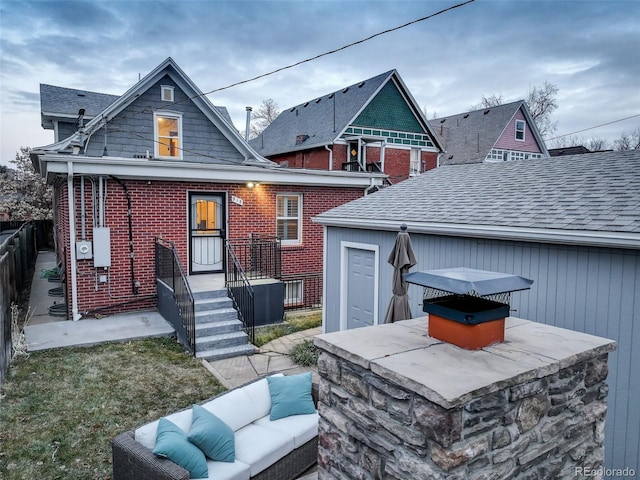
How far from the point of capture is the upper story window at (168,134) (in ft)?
42.3

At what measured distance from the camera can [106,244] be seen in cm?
948

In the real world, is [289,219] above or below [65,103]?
below

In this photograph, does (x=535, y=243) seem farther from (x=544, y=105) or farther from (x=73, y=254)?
(x=544, y=105)

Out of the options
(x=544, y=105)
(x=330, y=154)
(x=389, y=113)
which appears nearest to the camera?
(x=330, y=154)

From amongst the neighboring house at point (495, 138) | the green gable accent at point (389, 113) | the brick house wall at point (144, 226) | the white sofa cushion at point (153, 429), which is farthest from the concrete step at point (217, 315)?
the neighboring house at point (495, 138)

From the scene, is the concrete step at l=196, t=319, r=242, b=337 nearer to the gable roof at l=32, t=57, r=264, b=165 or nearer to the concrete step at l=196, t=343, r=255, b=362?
the concrete step at l=196, t=343, r=255, b=362

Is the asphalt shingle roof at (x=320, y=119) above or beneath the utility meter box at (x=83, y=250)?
above

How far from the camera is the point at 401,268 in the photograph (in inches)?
193

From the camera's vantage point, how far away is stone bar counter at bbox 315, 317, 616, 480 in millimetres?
1953

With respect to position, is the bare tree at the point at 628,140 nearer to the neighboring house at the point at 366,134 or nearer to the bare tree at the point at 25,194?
the neighboring house at the point at 366,134

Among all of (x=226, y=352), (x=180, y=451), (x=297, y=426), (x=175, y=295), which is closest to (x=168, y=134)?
(x=175, y=295)

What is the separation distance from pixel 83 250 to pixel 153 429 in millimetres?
6816

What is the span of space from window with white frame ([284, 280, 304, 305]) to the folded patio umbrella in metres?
6.90

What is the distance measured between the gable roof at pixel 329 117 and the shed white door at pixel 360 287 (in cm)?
1206
